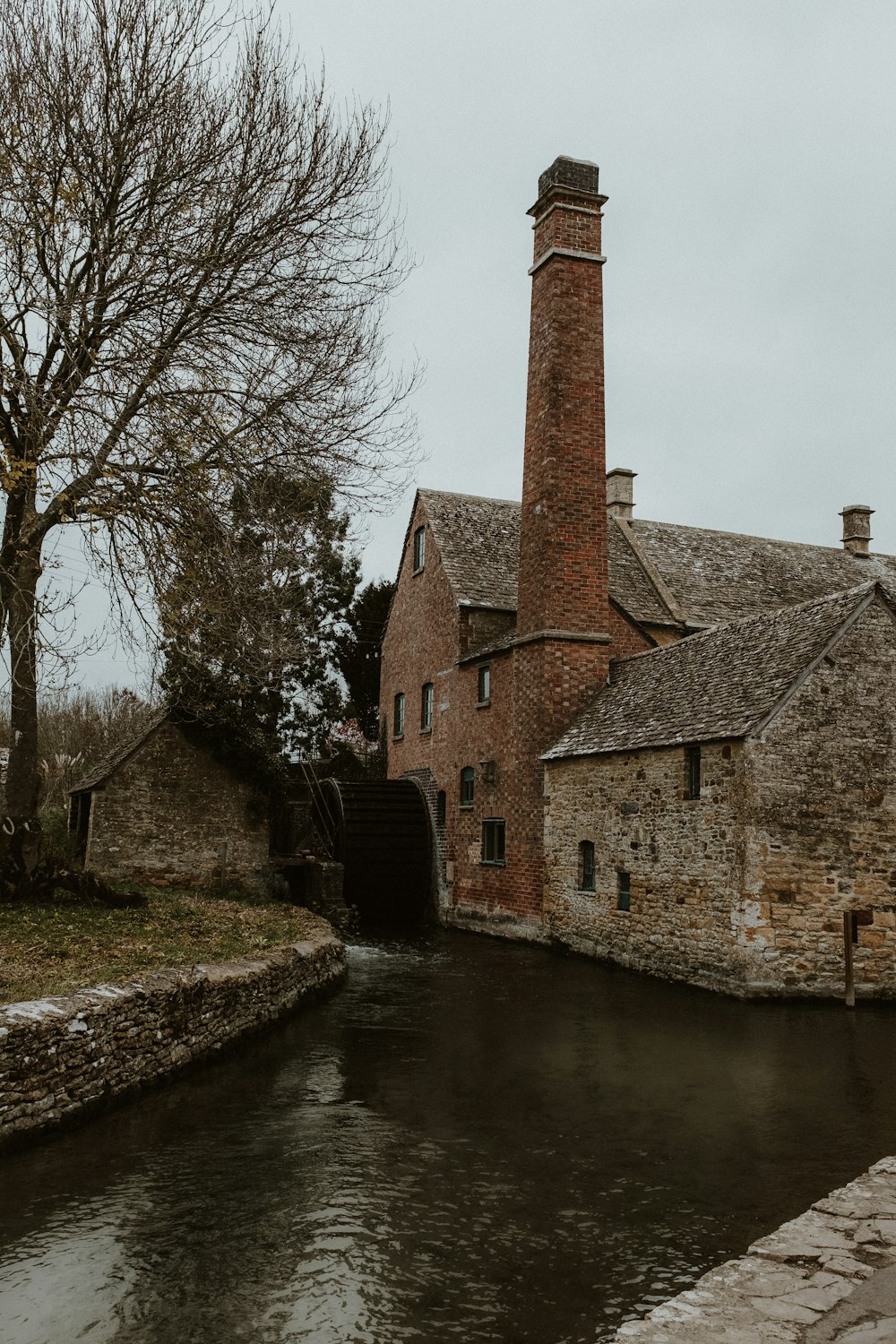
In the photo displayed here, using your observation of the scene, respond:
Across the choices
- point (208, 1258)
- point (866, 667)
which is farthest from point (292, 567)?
point (208, 1258)

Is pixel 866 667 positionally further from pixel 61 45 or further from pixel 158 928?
pixel 61 45

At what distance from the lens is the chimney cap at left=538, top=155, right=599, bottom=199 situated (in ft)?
62.8

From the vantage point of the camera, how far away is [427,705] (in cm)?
2428

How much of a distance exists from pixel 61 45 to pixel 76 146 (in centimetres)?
102

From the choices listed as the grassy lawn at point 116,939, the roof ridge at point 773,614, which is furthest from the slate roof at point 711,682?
the grassy lawn at point 116,939

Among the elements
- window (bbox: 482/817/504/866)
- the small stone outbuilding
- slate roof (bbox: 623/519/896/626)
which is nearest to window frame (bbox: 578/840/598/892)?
the small stone outbuilding

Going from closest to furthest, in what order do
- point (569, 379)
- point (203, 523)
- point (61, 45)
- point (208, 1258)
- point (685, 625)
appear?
point (208, 1258)
point (61, 45)
point (203, 523)
point (569, 379)
point (685, 625)

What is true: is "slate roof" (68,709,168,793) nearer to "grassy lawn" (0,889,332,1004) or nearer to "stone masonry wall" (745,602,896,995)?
"grassy lawn" (0,889,332,1004)

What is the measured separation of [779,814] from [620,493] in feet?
51.5

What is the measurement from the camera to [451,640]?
73.0ft

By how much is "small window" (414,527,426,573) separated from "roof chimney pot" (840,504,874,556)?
12.4 meters

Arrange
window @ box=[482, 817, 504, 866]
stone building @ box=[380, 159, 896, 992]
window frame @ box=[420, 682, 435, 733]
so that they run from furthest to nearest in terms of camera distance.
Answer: window frame @ box=[420, 682, 435, 733]
window @ box=[482, 817, 504, 866]
stone building @ box=[380, 159, 896, 992]

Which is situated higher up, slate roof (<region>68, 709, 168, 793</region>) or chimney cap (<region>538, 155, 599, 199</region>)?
chimney cap (<region>538, 155, 599, 199</region>)

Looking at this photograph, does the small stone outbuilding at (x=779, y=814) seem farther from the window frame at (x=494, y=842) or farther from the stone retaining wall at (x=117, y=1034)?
the stone retaining wall at (x=117, y=1034)
